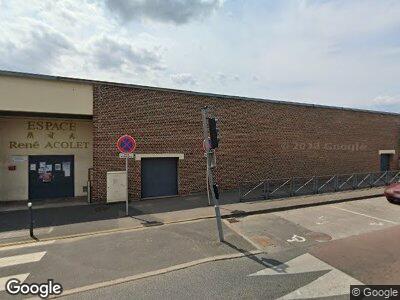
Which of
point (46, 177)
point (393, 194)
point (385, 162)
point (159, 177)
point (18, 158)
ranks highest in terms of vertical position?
point (18, 158)

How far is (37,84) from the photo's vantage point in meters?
11.7

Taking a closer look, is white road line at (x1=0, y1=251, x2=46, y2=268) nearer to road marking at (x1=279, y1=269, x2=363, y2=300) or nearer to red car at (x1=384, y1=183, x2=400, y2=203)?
road marking at (x1=279, y1=269, x2=363, y2=300)

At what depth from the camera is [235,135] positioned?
1591 cm

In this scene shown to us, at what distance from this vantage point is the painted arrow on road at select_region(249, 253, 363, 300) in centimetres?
513

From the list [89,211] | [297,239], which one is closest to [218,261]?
[297,239]

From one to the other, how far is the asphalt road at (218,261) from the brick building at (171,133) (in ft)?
16.2

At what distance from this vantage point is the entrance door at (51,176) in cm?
1356

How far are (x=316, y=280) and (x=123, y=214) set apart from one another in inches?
282

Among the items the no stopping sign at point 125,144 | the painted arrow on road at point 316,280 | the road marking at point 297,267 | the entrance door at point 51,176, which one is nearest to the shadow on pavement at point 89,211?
the entrance door at point 51,176
